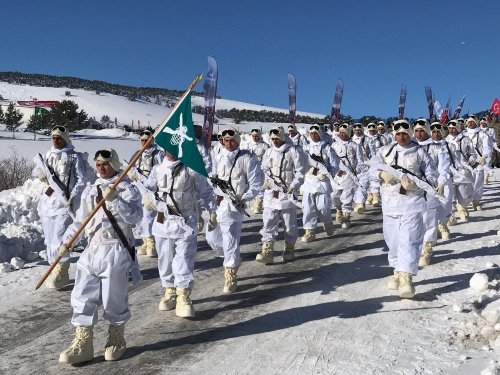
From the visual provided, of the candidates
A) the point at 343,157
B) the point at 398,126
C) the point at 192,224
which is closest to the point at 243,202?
the point at 192,224

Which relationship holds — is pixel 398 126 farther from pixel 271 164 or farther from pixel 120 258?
pixel 120 258

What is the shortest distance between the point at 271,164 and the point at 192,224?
10.5 ft

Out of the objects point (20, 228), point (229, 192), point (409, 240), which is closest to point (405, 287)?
point (409, 240)

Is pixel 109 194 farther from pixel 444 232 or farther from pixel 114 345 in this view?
pixel 444 232

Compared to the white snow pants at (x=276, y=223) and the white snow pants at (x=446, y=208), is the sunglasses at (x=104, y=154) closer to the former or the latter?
the white snow pants at (x=276, y=223)

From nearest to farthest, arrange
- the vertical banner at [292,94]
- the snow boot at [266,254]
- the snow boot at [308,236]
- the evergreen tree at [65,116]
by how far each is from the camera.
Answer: the snow boot at [266,254] < the snow boot at [308,236] < the vertical banner at [292,94] < the evergreen tree at [65,116]

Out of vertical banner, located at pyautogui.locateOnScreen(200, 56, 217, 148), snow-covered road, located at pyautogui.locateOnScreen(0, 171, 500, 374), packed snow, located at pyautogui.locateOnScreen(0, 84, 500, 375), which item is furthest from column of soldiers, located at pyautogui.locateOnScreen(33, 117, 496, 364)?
vertical banner, located at pyautogui.locateOnScreen(200, 56, 217, 148)

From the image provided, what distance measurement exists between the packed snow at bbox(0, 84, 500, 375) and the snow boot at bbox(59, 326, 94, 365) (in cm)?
54

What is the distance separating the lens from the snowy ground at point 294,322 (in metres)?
5.04

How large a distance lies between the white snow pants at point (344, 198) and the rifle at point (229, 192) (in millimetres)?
5464

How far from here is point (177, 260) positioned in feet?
21.3

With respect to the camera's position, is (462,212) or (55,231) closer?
(55,231)

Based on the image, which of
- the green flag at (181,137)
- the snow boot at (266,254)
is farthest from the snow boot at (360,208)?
the green flag at (181,137)

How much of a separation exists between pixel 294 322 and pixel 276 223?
321 cm
